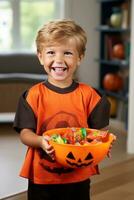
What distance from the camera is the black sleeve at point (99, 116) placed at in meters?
1.41

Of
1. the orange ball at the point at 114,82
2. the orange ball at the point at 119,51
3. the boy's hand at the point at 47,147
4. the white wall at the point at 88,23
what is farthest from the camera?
the white wall at the point at 88,23

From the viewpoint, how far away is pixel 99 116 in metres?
1.42

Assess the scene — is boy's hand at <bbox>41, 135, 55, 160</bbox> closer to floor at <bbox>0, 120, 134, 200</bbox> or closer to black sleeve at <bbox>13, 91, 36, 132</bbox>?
black sleeve at <bbox>13, 91, 36, 132</bbox>

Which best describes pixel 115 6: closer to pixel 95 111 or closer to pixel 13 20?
pixel 13 20

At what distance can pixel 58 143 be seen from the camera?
1.24 metres

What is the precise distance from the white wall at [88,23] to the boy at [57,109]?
13.6ft

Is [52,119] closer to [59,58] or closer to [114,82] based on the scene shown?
[59,58]

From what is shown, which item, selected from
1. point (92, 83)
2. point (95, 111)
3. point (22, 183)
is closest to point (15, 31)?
point (92, 83)

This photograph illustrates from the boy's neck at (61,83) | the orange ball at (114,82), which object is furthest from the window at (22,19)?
the boy's neck at (61,83)

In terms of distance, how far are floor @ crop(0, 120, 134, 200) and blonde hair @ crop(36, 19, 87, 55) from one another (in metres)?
1.66

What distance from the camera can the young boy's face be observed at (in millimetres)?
1308

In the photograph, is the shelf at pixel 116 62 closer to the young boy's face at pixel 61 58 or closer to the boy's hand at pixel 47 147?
the young boy's face at pixel 61 58

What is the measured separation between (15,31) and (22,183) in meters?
3.23

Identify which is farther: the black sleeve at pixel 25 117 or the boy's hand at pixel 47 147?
the black sleeve at pixel 25 117
